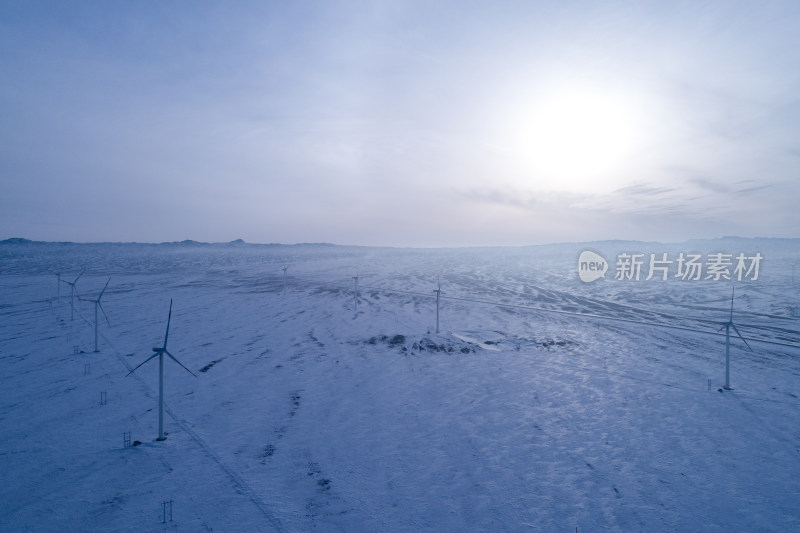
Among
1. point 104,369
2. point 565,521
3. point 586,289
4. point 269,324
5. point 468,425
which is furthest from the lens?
point 586,289

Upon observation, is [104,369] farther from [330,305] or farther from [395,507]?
[330,305]

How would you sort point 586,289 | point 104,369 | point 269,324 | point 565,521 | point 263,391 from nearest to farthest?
1. point 565,521
2. point 263,391
3. point 104,369
4. point 269,324
5. point 586,289

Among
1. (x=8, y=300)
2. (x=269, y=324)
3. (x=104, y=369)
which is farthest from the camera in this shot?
(x=8, y=300)

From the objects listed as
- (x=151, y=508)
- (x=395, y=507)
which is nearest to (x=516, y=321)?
(x=395, y=507)

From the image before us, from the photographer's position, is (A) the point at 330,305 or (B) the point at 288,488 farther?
(A) the point at 330,305

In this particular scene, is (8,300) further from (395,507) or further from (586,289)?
(586,289)

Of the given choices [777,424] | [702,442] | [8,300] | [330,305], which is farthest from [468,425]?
[8,300]
